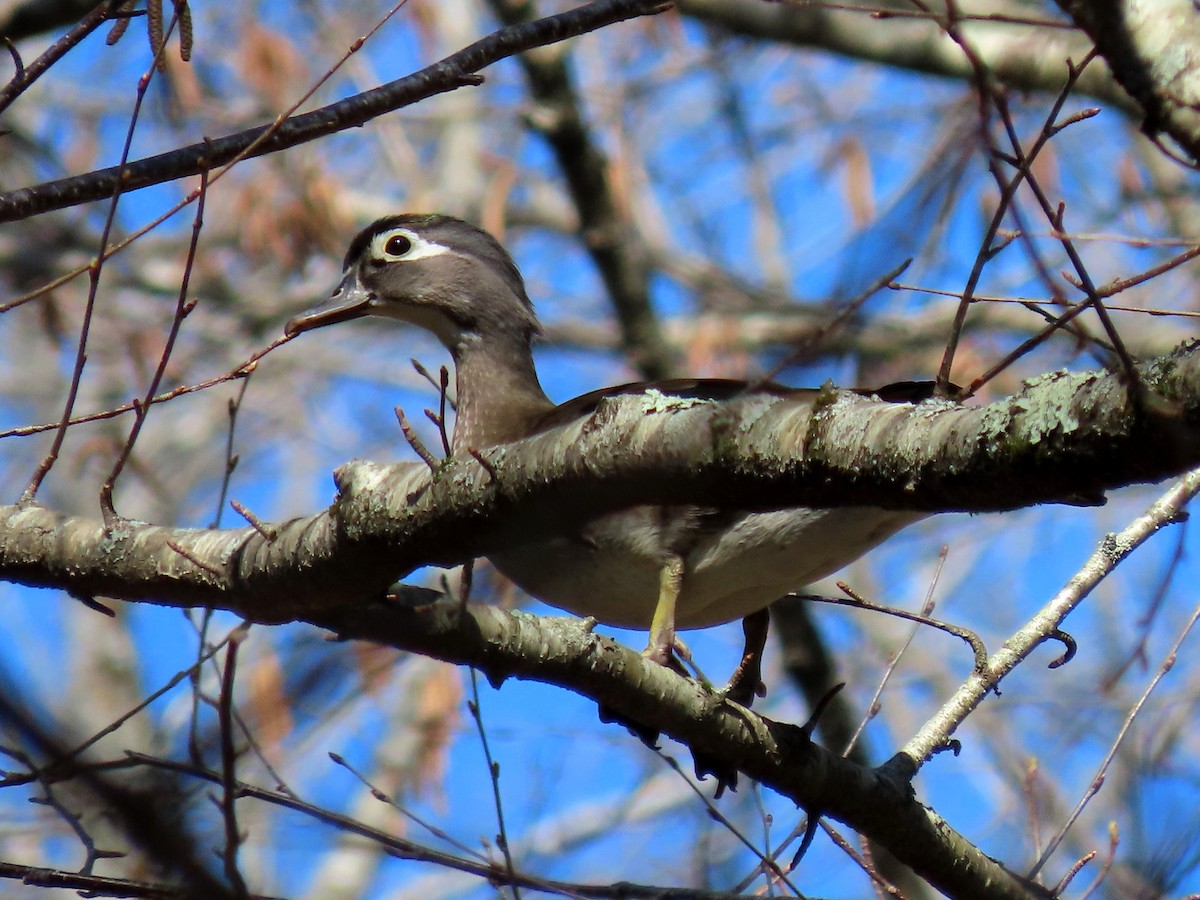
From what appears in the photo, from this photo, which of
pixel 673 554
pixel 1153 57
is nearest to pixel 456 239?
pixel 673 554

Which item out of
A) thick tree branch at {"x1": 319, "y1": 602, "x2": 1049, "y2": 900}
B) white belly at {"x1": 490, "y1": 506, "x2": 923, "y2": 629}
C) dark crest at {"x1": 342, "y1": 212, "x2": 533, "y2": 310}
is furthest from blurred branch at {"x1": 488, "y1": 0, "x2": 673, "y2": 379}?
thick tree branch at {"x1": 319, "y1": 602, "x2": 1049, "y2": 900}

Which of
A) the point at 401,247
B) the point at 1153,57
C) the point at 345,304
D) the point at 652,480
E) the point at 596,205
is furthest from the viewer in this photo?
the point at 596,205

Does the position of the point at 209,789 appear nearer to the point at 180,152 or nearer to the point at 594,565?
the point at 180,152

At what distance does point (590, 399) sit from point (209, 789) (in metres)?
2.16

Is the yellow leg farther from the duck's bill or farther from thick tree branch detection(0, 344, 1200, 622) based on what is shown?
the duck's bill

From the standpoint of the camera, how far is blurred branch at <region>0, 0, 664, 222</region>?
9.01 ft

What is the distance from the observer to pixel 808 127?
10812 mm

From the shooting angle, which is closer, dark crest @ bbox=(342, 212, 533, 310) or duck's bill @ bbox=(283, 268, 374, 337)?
duck's bill @ bbox=(283, 268, 374, 337)

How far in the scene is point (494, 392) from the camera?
4719 millimetres

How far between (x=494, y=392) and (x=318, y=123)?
2016mm

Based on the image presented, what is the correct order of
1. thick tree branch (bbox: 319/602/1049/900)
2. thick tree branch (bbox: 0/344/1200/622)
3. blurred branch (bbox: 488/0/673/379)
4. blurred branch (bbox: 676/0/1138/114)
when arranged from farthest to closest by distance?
blurred branch (bbox: 488/0/673/379)
blurred branch (bbox: 676/0/1138/114)
thick tree branch (bbox: 319/602/1049/900)
thick tree branch (bbox: 0/344/1200/622)

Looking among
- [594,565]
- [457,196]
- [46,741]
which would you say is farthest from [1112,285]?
[457,196]

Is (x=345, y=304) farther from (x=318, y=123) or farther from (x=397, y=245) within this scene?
(x=318, y=123)

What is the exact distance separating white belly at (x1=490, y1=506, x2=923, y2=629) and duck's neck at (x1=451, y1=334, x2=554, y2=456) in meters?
0.79
